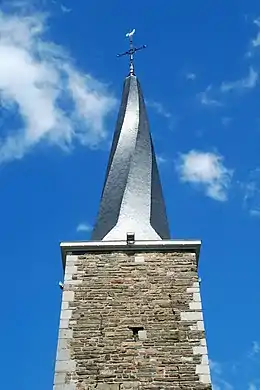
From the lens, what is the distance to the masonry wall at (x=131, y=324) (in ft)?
30.5

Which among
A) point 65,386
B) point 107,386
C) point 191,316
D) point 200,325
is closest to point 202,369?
point 200,325

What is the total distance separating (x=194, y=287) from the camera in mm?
10453

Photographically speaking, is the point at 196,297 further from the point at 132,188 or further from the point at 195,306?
the point at 132,188

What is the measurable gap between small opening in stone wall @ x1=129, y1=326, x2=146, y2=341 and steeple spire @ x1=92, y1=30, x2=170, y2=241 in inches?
81.9

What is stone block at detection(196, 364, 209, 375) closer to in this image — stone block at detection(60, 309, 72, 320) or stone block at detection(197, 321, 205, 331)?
stone block at detection(197, 321, 205, 331)

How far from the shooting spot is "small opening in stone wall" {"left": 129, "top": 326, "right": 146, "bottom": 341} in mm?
9812

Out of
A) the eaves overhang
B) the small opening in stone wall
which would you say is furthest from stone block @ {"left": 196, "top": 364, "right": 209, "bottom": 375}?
the eaves overhang

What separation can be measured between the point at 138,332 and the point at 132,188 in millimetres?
3623

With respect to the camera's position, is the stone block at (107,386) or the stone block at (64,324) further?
the stone block at (64,324)

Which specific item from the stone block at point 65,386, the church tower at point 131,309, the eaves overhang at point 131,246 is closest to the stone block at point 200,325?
the church tower at point 131,309

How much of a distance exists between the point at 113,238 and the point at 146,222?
0.81 m

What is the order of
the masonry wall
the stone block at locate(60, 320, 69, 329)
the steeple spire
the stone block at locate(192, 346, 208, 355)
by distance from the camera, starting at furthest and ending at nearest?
the steeple spire < the stone block at locate(60, 320, 69, 329) < the stone block at locate(192, 346, 208, 355) < the masonry wall

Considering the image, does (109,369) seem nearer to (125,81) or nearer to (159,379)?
(159,379)

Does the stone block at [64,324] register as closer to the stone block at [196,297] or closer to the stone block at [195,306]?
the stone block at [195,306]
